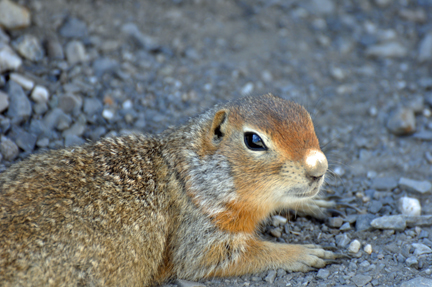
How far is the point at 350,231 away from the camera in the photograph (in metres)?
4.86

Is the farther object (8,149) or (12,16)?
(12,16)

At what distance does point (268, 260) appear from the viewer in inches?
171

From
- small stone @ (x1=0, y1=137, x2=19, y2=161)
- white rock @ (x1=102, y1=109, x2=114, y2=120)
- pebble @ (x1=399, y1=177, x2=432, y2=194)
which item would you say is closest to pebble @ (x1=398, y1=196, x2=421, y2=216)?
pebble @ (x1=399, y1=177, x2=432, y2=194)

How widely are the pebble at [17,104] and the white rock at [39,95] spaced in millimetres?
138

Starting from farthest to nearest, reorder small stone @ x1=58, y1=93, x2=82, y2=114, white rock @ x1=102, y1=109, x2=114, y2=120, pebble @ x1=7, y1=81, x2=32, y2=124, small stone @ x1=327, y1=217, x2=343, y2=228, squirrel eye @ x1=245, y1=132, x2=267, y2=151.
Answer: white rock @ x1=102, y1=109, x2=114, y2=120, small stone @ x1=58, y1=93, x2=82, y2=114, pebble @ x1=7, y1=81, x2=32, y2=124, small stone @ x1=327, y1=217, x2=343, y2=228, squirrel eye @ x1=245, y1=132, x2=267, y2=151

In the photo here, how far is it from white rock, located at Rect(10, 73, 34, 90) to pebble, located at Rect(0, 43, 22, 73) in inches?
4.8

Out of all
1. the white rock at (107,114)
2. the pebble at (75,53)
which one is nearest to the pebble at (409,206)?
the white rock at (107,114)

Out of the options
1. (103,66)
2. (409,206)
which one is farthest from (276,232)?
(103,66)

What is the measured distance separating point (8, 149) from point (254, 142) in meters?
3.00

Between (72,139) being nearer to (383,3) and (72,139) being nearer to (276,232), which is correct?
(276,232)

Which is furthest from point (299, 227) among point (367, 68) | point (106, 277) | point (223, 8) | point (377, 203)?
point (223, 8)

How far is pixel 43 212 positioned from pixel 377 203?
12.3 feet

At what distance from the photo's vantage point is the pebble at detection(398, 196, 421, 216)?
16.6 ft

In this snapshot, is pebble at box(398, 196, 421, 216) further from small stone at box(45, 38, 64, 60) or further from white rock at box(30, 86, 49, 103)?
small stone at box(45, 38, 64, 60)
